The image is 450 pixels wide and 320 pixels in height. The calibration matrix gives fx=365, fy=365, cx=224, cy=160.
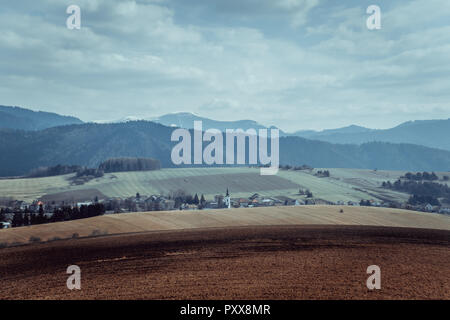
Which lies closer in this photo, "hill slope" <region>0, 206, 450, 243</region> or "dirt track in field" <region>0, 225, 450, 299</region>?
"dirt track in field" <region>0, 225, 450, 299</region>

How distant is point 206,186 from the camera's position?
133 m

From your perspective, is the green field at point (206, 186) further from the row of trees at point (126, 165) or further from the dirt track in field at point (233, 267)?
the dirt track in field at point (233, 267)

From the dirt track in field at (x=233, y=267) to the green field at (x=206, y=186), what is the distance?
7663cm

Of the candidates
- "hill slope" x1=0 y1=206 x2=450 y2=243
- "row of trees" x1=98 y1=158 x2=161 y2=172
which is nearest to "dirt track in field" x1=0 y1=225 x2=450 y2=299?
"hill slope" x1=0 y1=206 x2=450 y2=243

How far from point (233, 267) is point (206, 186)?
10774cm

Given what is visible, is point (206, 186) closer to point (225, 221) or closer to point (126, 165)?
point (126, 165)

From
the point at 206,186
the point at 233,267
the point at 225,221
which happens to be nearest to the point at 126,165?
the point at 206,186

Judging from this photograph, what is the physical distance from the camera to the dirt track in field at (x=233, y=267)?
19.8 meters

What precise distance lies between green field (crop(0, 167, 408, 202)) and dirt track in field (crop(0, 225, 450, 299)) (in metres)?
76.6

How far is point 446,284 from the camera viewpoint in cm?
2127

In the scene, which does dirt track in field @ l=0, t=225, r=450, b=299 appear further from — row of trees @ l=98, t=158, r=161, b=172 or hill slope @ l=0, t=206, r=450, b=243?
row of trees @ l=98, t=158, r=161, b=172

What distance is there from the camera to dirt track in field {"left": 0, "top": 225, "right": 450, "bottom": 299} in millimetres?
19828
